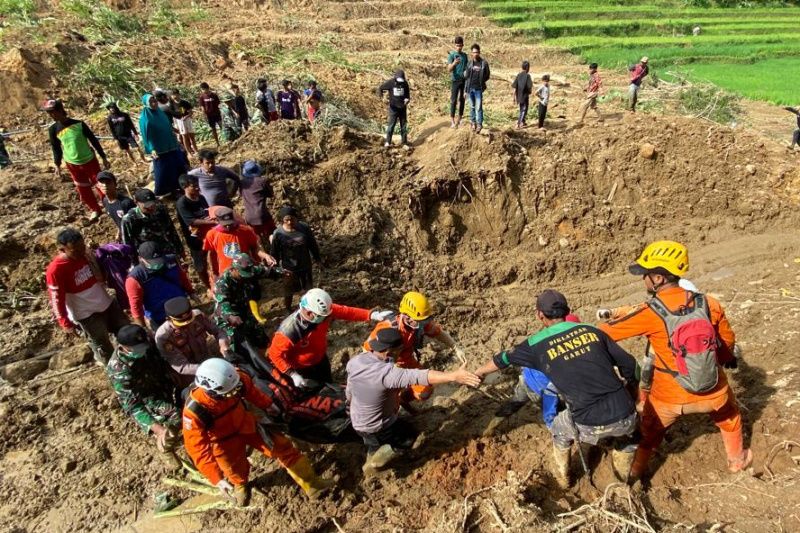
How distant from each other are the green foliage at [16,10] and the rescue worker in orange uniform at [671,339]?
20.2 m

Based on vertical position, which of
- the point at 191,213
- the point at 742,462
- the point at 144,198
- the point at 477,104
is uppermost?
the point at 477,104

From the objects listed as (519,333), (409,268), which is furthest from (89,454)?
(519,333)

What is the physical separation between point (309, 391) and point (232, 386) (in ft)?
3.84

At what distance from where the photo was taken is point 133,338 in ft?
12.7

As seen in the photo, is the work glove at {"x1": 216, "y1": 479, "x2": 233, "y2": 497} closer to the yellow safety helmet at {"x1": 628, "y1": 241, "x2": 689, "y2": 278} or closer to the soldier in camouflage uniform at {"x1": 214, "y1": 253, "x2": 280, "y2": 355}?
the soldier in camouflage uniform at {"x1": 214, "y1": 253, "x2": 280, "y2": 355}

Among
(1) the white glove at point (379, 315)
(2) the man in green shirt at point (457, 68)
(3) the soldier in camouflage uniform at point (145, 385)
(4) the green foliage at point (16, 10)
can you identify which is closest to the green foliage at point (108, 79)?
(4) the green foliage at point (16, 10)

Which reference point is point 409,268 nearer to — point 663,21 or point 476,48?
point 476,48

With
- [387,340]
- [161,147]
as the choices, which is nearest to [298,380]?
[387,340]

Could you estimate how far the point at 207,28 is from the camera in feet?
65.8

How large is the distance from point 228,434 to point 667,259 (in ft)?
12.0

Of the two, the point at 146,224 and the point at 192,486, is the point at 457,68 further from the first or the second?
the point at 192,486

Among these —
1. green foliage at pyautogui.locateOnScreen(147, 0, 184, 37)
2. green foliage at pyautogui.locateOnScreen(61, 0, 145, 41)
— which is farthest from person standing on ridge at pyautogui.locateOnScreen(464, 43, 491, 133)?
green foliage at pyautogui.locateOnScreen(147, 0, 184, 37)

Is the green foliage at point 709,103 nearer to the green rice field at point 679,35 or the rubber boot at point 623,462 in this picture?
the green rice field at point 679,35

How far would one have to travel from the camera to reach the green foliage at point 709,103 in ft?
46.3
